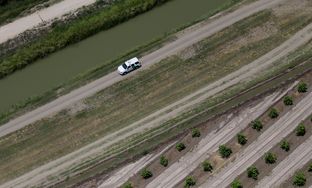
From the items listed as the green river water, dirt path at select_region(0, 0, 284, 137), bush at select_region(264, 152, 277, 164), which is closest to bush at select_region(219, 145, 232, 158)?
bush at select_region(264, 152, 277, 164)

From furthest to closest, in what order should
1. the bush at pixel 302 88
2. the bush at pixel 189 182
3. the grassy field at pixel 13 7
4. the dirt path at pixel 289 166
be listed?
the grassy field at pixel 13 7, the bush at pixel 302 88, the bush at pixel 189 182, the dirt path at pixel 289 166

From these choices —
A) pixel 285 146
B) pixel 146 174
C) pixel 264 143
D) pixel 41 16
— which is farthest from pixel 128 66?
pixel 285 146

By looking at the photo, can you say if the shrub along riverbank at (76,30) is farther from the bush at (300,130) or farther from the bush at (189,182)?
the bush at (300,130)

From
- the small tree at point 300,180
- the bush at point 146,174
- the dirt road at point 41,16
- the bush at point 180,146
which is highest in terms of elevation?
the dirt road at point 41,16

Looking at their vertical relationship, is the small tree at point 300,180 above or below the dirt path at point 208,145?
below

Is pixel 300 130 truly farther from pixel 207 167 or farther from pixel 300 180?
pixel 207 167

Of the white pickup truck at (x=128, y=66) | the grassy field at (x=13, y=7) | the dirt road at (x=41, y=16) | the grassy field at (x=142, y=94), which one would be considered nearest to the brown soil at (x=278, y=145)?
the grassy field at (x=142, y=94)

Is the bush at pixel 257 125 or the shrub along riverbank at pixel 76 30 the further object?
the shrub along riverbank at pixel 76 30
